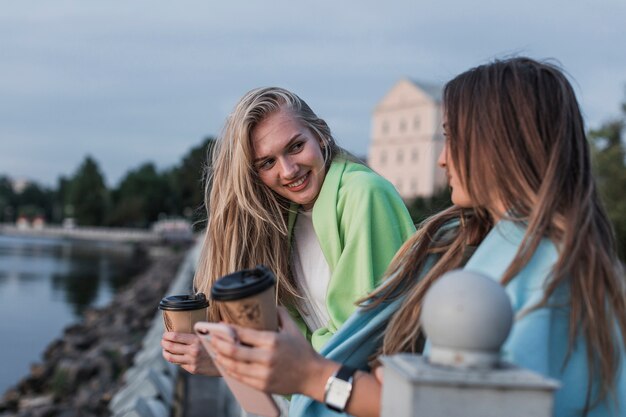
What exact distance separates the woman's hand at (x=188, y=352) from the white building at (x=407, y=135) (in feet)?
196

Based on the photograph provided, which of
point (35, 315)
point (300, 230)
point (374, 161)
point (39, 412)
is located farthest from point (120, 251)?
point (300, 230)

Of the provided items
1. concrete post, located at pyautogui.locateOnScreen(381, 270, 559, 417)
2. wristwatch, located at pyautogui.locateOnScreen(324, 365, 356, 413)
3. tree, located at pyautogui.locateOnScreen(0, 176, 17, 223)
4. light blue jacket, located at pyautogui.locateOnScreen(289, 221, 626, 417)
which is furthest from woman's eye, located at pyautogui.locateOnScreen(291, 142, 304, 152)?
tree, located at pyautogui.locateOnScreen(0, 176, 17, 223)

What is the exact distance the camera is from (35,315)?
2223cm

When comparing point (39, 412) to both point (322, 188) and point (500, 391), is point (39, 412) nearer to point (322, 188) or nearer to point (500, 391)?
point (322, 188)

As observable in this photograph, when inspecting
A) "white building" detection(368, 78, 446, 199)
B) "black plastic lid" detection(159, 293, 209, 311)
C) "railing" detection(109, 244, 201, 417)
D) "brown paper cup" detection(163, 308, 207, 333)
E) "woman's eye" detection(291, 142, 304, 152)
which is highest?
"white building" detection(368, 78, 446, 199)

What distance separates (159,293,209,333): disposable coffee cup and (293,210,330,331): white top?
2.09 feet

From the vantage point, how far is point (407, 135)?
2618 inches

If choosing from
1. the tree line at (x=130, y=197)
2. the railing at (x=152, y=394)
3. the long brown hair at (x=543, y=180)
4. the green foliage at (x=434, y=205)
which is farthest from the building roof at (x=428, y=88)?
the long brown hair at (x=543, y=180)

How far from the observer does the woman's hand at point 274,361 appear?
1.76m

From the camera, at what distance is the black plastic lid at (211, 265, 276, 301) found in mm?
1718

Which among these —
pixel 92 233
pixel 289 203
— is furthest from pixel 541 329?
pixel 92 233

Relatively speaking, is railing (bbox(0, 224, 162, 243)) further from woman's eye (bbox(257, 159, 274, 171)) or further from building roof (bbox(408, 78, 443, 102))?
woman's eye (bbox(257, 159, 274, 171))

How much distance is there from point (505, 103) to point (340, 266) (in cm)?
93

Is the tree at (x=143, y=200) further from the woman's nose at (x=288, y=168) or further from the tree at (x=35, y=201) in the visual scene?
the woman's nose at (x=288, y=168)
